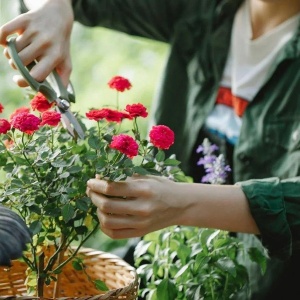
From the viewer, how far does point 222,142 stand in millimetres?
1793

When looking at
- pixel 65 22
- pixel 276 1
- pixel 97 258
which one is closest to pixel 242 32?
pixel 276 1

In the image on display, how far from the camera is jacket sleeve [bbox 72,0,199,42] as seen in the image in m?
1.93

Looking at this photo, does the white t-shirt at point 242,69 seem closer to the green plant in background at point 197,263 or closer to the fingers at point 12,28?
the green plant in background at point 197,263

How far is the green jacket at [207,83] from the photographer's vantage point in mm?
1701

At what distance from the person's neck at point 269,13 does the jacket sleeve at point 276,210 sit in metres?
0.49

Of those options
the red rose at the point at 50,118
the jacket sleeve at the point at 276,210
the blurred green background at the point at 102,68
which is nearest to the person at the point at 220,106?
the jacket sleeve at the point at 276,210

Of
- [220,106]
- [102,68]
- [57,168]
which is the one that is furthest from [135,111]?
[102,68]

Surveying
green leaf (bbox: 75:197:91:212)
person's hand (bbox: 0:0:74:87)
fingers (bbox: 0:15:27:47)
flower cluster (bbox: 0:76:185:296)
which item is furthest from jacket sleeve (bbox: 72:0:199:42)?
green leaf (bbox: 75:197:91:212)

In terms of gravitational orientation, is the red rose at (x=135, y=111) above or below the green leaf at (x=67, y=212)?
above

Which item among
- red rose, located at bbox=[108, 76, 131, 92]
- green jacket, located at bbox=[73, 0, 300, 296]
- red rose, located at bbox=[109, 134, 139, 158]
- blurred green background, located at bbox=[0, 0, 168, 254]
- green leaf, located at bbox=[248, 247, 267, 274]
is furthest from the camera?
blurred green background, located at bbox=[0, 0, 168, 254]

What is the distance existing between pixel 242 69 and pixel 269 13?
5.3 inches

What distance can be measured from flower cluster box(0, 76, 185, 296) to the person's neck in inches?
24.9

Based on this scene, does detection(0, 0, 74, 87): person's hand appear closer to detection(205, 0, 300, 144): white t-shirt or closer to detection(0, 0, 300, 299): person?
detection(0, 0, 300, 299): person

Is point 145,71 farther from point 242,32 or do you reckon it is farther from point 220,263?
point 220,263
